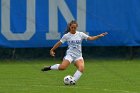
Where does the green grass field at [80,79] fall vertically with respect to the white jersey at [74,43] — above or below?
below

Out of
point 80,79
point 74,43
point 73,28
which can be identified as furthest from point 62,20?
point 73,28

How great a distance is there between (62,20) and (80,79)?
7.38 m

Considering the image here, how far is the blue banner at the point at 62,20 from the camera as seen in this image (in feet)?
77.1

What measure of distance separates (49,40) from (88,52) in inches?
101

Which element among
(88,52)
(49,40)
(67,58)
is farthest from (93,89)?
(88,52)

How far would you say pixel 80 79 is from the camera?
1695 cm

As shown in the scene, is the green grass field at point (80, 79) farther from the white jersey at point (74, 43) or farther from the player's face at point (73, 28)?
the player's face at point (73, 28)

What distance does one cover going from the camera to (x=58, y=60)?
80.6 ft

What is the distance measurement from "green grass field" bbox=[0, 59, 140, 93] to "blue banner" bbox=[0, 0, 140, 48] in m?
0.97

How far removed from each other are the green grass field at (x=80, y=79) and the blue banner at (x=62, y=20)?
3.17ft

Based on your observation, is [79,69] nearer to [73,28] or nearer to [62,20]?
[73,28]

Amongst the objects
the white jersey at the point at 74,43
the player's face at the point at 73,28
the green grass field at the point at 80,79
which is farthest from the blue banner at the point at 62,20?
the player's face at the point at 73,28

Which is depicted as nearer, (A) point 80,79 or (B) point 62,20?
(A) point 80,79

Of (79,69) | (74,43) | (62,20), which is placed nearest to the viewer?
(79,69)
